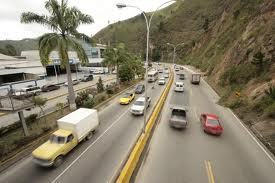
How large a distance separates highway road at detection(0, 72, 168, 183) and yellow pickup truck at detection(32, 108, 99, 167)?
698 mm

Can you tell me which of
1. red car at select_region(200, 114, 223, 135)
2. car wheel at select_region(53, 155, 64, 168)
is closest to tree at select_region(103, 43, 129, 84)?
red car at select_region(200, 114, 223, 135)

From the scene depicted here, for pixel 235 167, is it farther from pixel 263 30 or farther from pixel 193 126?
pixel 263 30

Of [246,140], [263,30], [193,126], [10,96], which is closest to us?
[10,96]

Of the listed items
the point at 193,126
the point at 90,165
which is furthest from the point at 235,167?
the point at 90,165

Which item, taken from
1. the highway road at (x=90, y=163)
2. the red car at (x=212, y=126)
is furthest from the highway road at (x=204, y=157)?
the highway road at (x=90, y=163)

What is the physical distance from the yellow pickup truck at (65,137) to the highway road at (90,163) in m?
0.70

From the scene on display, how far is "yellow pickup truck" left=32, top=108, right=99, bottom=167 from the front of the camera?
10.3 m

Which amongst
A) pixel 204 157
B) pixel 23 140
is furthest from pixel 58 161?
pixel 204 157

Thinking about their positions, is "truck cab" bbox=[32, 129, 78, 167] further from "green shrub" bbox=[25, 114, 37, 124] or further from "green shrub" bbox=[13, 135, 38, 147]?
"green shrub" bbox=[25, 114, 37, 124]

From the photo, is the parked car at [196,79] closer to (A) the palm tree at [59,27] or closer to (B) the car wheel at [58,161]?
(A) the palm tree at [59,27]

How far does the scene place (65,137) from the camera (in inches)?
451

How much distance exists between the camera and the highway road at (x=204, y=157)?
9.75 metres

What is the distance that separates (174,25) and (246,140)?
14044 centimetres

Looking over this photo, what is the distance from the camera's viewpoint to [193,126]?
16.4m
